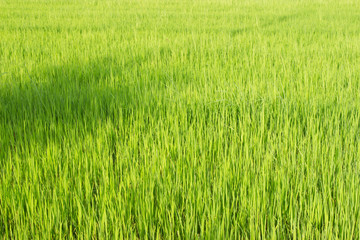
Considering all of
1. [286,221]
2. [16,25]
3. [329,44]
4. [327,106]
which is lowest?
[286,221]

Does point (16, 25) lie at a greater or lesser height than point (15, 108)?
greater

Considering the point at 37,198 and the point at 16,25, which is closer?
the point at 37,198

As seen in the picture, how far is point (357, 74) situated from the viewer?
2084 mm

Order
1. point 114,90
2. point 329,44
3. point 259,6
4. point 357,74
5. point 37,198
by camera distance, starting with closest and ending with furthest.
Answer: point 37,198 → point 114,90 → point 357,74 → point 329,44 → point 259,6

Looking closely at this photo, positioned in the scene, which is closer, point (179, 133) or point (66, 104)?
point (179, 133)

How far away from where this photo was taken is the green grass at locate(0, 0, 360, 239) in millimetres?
845

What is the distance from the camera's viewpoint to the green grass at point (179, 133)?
0.84 meters

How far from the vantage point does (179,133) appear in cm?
139

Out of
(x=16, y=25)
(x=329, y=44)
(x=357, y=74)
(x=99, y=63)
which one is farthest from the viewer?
(x=16, y=25)

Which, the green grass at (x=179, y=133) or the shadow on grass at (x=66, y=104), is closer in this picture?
the green grass at (x=179, y=133)

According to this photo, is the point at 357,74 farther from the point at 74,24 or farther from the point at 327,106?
the point at 74,24

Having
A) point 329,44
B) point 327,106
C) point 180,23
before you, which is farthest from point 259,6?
point 327,106

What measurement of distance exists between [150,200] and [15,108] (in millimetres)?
1180

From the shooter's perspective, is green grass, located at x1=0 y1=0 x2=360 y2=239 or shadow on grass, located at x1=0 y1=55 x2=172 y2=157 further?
shadow on grass, located at x1=0 y1=55 x2=172 y2=157
